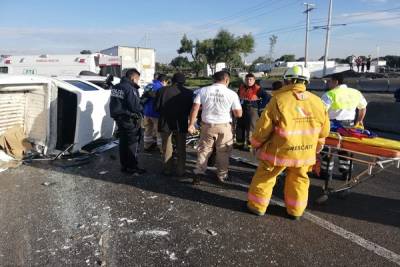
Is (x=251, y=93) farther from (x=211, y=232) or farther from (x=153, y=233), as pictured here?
(x=153, y=233)

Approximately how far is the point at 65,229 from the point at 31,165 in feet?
9.47

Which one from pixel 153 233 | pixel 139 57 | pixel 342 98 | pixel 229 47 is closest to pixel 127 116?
pixel 153 233

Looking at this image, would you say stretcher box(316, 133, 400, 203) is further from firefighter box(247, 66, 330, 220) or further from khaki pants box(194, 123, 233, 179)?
khaki pants box(194, 123, 233, 179)

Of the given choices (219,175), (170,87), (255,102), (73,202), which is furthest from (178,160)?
(255,102)

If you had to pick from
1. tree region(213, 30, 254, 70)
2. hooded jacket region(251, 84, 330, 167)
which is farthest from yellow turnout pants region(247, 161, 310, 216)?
tree region(213, 30, 254, 70)

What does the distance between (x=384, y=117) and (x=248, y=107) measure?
13.2 feet

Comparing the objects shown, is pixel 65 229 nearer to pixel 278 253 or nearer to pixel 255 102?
pixel 278 253

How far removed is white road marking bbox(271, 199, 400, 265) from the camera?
3.72m

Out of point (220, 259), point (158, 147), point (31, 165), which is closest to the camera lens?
point (220, 259)

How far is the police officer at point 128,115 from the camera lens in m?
6.11

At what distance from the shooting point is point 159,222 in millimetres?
4461

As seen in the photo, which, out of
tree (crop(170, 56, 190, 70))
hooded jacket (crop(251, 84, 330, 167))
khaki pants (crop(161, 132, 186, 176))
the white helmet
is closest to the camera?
hooded jacket (crop(251, 84, 330, 167))

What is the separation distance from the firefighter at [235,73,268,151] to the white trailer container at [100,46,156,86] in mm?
14847

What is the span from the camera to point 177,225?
438 cm
